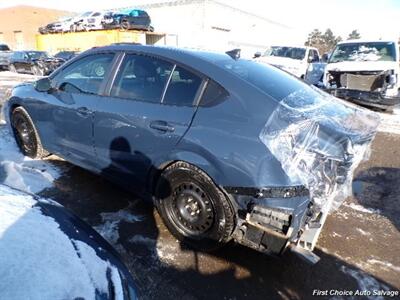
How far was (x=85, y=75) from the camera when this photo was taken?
403 cm

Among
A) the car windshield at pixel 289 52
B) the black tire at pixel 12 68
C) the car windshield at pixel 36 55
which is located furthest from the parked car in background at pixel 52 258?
the black tire at pixel 12 68

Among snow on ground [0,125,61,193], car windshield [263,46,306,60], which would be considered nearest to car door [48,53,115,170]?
snow on ground [0,125,61,193]

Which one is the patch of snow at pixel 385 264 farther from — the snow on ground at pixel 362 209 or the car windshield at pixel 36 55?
the car windshield at pixel 36 55

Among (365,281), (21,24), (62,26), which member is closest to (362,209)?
(365,281)

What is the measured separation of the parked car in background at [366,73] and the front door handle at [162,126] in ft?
25.5

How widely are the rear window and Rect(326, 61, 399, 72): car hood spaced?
7.63 meters

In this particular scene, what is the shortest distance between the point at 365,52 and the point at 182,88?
9.76m

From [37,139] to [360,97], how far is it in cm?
803

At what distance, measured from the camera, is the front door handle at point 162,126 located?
3027 millimetres

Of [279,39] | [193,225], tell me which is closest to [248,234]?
[193,225]

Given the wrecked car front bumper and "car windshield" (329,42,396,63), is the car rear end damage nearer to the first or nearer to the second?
the wrecked car front bumper

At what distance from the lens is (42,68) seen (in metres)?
18.5

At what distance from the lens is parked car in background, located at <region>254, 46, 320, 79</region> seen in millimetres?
14562

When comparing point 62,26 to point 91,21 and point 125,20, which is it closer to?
point 91,21
